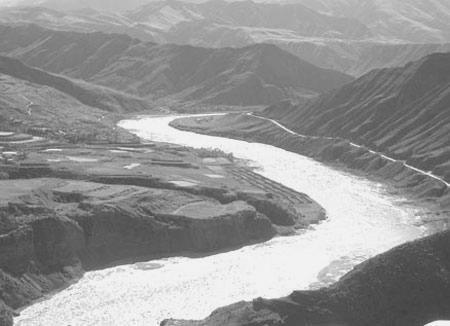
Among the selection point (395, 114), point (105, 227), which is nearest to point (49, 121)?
point (395, 114)

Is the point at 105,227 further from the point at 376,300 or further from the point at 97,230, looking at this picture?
the point at 376,300

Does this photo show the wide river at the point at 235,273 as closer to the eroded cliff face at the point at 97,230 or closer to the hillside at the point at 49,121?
the eroded cliff face at the point at 97,230

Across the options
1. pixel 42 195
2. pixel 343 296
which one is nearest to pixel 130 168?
pixel 42 195

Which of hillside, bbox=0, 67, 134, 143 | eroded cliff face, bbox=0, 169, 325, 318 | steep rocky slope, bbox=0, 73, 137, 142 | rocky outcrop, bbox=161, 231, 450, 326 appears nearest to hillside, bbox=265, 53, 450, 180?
eroded cliff face, bbox=0, 169, 325, 318

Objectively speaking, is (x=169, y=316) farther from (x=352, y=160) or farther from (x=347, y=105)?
(x=347, y=105)

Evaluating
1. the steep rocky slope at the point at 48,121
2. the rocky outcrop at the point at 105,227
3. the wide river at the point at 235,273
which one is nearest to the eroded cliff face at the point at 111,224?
the rocky outcrop at the point at 105,227
